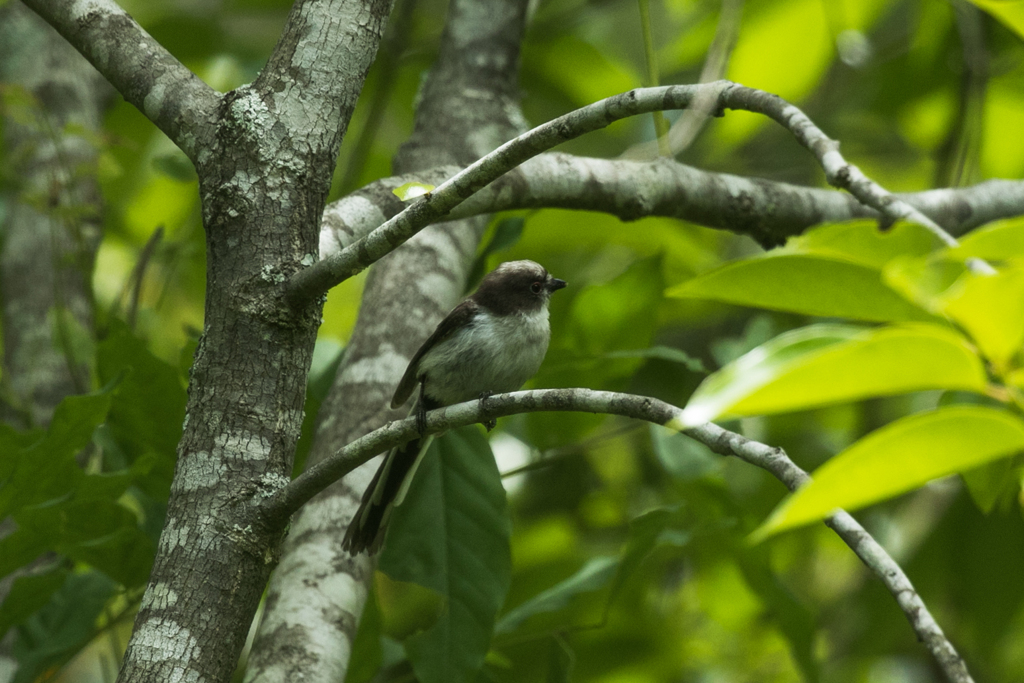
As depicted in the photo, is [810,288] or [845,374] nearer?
[845,374]

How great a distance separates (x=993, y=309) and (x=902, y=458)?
0.18 m

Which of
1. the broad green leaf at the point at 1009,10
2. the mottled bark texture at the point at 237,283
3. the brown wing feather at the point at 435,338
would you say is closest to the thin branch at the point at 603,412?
the mottled bark texture at the point at 237,283

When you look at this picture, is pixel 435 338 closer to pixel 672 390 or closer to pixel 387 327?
pixel 387 327

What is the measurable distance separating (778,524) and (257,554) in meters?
1.37

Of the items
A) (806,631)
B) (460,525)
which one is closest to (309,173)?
(460,525)

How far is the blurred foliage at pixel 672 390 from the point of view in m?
0.96

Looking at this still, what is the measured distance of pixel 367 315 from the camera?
3.23m

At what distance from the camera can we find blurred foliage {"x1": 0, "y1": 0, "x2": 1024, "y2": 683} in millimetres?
958

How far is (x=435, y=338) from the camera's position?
319 centimetres

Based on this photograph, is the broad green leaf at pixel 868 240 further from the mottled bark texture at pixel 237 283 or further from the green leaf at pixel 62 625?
the green leaf at pixel 62 625

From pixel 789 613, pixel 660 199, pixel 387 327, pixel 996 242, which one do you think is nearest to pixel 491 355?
pixel 387 327

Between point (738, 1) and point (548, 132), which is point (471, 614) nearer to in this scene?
point (548, 132)

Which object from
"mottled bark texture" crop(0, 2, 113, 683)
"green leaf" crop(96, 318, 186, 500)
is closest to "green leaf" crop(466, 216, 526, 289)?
"green leaf" crop(96, 318, 186, 500)

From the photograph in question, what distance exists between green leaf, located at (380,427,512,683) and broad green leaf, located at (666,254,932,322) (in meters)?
1.81
